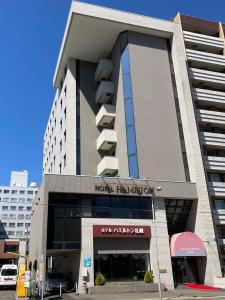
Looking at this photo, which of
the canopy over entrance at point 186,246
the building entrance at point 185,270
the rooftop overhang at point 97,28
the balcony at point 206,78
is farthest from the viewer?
the balcony at point 206,78

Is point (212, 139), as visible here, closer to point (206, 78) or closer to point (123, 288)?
point (206, 78)

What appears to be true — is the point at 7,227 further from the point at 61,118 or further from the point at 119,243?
the point at 119,243

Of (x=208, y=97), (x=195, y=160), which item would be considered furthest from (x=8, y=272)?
(x=208, y=97)

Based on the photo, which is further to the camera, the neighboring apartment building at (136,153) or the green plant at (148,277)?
the neighboring apartment building at (136,153)

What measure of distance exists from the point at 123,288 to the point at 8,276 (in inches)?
584

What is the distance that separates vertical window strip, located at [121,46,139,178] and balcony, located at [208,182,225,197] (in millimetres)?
9753

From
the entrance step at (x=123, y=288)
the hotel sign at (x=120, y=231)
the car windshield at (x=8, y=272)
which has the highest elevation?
the hotel sign at (x=120, y=231)

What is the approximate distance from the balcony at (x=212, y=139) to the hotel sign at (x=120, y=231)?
598 inches

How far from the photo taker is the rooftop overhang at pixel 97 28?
1788 inches

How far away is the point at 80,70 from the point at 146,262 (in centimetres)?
3129

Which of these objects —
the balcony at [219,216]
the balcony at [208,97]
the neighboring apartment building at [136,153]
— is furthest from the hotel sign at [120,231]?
the balcony at [208,97]

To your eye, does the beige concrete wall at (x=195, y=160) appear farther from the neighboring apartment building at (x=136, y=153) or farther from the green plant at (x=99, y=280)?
the green plant at (x=99, y=280)

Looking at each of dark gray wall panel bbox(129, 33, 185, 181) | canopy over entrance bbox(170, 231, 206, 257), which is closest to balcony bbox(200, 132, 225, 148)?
dark gray wall panel bbox(129, 33, 185, 181)

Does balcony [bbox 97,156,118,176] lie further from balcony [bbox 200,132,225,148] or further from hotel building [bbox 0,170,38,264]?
hotel building [bbox 0,170,38,264]
